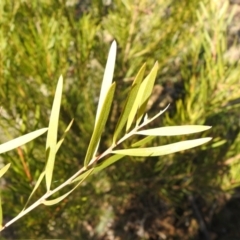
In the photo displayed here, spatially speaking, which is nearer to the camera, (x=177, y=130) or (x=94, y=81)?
(x=177, y=130)

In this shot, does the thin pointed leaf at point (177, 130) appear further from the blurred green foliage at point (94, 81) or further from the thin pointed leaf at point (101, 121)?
the blurred green foliage at point (94, 81)

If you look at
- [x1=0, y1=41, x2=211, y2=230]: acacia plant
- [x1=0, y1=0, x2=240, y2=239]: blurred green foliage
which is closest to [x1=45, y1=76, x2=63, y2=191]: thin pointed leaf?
[x1=0, y1=41, x2=211, y2=230]: acacia plant

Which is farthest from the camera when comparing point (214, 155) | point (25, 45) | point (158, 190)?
point (158, 190)

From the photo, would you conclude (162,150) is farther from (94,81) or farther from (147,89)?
(94,81)

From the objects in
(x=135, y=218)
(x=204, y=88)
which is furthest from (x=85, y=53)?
(x=135, y=218)

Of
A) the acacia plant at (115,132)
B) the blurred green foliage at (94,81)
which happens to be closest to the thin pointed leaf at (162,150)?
the acacia plant at (115,132)

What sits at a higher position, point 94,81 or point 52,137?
point 52,137

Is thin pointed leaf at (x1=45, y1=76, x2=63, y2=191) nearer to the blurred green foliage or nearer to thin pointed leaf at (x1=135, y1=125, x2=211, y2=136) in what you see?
thin pointed leaf at (x1=135, y1=125, x2=211, y2=136)

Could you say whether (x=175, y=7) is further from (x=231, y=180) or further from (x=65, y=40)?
(x=231, y=180)

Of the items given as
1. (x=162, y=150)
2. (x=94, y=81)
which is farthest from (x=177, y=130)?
(x=94, y=81)
